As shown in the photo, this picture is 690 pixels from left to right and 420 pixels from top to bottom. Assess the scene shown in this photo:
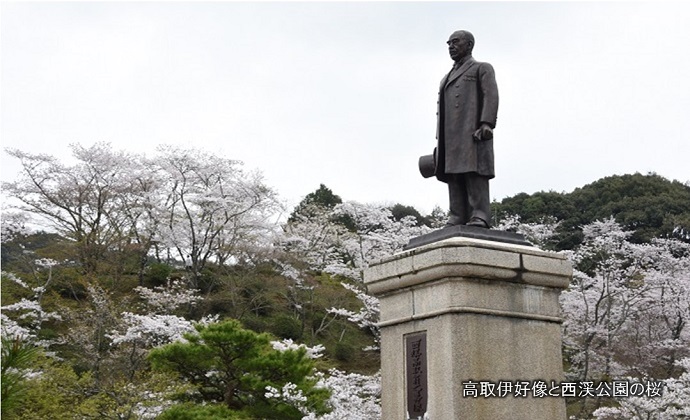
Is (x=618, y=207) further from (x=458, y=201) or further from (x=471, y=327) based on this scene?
(x=471, y=327)

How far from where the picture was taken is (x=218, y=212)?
29203mm

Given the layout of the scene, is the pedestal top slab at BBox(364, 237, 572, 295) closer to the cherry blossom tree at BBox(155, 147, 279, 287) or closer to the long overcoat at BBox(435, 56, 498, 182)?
the long overcoat at BBox(435, 56, 498, 182)

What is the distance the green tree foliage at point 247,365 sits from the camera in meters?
14.2

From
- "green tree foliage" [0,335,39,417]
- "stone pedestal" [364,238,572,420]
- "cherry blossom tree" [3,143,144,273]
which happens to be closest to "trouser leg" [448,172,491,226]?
"stone pedestal" [364,238,572,420]

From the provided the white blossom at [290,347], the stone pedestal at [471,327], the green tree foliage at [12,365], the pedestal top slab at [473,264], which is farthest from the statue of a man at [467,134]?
the white blossom at [290,347]

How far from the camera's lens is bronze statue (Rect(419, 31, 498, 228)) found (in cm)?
639

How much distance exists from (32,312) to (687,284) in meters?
18.3

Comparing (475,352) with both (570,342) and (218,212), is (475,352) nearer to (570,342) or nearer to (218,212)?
(570,342)

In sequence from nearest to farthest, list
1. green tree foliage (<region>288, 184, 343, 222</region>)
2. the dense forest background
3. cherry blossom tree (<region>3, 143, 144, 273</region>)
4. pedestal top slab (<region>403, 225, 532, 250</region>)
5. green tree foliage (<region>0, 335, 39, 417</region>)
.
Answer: green tree foliage (<region>0, 335, 39, 417</region>)
pedestal top slab (<region>403, 225, 532, 250</region>)
the dense forest background
cherry blossom tree (<region>3, 143, 144, 273</region>)
green tree foliage (<region>288, 184, 343, 222</region>)

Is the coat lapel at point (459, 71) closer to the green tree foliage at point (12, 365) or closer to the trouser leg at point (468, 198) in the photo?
the trouser leg at point (468, 198)

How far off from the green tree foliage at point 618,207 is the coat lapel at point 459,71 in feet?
86.6

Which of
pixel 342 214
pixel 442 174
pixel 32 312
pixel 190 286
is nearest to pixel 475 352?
pixel 442 174

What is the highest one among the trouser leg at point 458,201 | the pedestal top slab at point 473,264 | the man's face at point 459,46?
the man's face at point 459,46

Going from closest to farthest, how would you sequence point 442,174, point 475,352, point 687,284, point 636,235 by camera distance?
point 475,352 < point 442,174 < point 687,284 < point 636,235
